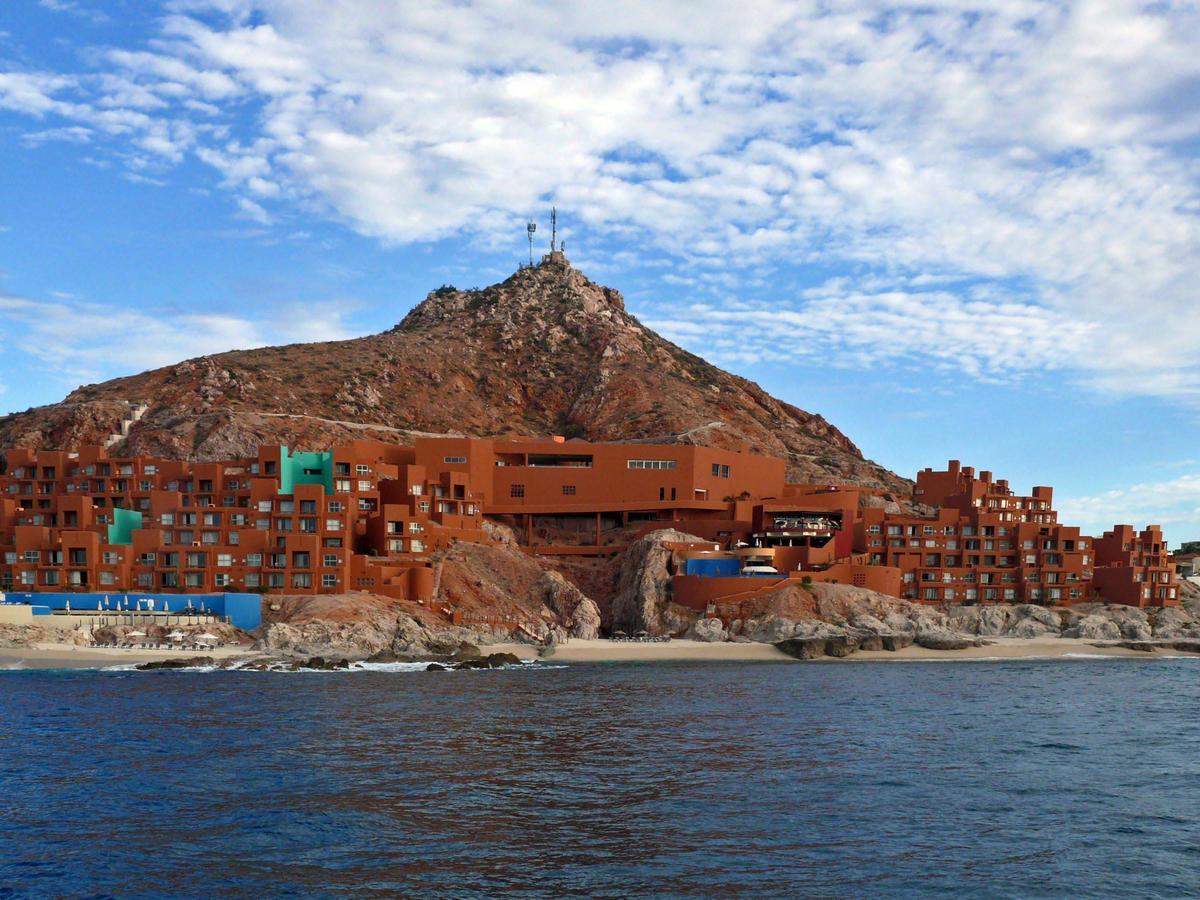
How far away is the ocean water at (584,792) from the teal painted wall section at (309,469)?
43060 millimetres

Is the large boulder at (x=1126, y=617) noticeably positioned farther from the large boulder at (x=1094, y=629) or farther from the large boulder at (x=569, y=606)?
the large boulder at (x=569, y=606)

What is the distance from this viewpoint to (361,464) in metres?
126

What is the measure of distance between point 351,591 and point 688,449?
49129 millimetres

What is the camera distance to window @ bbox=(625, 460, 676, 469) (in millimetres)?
146000

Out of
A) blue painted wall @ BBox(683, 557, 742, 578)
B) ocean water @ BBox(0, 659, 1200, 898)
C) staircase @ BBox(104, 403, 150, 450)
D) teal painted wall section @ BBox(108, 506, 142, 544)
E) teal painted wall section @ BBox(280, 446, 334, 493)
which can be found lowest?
ocean water @ BBox(0, 659, 1200, 898)

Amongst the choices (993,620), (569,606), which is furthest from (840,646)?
(569,606)

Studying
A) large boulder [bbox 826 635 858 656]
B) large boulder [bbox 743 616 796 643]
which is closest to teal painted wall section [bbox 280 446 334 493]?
large boulder [bbox 743 616 796 643]

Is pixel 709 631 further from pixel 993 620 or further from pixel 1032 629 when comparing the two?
pixel 1032 629

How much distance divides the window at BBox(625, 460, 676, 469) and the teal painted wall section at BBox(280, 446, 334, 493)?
123ft

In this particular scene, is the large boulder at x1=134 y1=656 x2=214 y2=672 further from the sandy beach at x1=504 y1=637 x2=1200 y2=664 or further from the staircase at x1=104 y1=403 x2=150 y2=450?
the staircase at x1=104 y1=403 x2=150 y2=450

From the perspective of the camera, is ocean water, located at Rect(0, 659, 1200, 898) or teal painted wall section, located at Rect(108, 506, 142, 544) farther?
teal painted wall section, located at Rect(108, 506, 142, 544)

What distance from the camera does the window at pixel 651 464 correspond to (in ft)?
479

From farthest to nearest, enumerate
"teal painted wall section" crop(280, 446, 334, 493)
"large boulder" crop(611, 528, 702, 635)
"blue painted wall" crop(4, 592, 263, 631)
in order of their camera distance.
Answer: "large boulder" crop(611, 528, 702, 635)
"teal painted wall section" crop(280, 446, 334, 493)
"blue painted wall" crop(4, 592, 263, 631)

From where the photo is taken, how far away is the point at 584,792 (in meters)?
49.1
